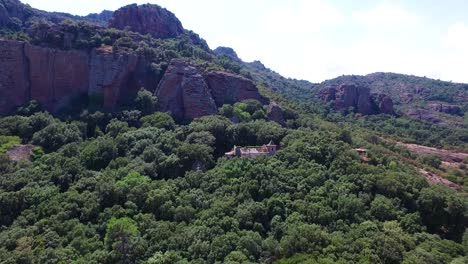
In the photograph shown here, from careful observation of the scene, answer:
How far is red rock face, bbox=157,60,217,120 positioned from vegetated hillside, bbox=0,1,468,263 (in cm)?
24

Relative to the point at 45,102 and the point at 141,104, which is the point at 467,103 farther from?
the point at 45,102

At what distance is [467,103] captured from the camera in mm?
172125

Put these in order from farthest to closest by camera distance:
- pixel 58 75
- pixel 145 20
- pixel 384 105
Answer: pixel 384 105
pixel 145 20
pixel 58 75

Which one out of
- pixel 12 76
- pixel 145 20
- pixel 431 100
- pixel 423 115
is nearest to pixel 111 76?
pixel 12 76

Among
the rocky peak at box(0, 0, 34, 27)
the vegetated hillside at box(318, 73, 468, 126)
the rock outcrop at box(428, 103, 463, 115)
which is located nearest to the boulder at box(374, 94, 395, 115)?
the vegetated hillside at box(318, 73, 468, 126)

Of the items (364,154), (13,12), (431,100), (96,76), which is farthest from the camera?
(431,100)

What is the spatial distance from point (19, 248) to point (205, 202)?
19250 millimetres

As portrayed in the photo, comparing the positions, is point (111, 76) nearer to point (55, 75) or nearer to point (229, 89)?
point (55, 75)

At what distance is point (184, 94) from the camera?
7750 centimetres

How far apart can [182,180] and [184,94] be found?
25021mm

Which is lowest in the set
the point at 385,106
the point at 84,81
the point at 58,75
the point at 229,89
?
the point at 84,81

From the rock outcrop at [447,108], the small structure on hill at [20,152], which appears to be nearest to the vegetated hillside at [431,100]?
the rock outcrop at [447,108]

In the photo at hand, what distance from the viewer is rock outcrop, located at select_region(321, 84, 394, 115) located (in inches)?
5443

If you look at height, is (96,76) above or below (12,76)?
above
